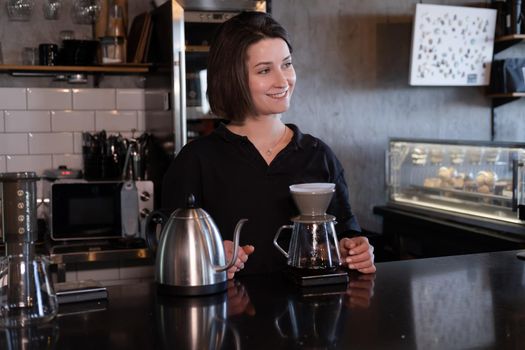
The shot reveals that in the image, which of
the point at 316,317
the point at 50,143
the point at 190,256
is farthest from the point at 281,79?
the point at 50,143

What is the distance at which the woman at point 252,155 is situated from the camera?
6.59 ft

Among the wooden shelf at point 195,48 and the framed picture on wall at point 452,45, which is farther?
the framed picture on wall at point 452,45

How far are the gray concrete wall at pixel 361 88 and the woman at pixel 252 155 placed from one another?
98.2 inches

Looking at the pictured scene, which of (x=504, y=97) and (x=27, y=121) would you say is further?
(x=504, y=97)

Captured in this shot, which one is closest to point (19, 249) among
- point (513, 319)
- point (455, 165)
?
point (513, 319)

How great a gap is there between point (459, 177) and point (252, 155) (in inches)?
86.1

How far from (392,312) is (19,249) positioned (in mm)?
761

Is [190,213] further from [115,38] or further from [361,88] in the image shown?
[361,88]

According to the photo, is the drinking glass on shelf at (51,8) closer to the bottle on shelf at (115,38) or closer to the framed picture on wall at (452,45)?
the bottle on shelf at (115,38)

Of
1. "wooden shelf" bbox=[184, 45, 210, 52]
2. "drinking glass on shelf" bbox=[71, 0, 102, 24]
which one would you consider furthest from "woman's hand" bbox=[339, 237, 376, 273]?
"drinking glass on shelf" bbox=[71, 0, 102, 24]

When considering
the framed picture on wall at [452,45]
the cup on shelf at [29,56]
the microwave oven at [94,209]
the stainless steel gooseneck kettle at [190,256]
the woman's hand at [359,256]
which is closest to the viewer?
the stainless steel gooseneck kettle at [190,256]

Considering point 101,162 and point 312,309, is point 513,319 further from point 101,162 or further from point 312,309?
point 101,162

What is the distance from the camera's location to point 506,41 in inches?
194

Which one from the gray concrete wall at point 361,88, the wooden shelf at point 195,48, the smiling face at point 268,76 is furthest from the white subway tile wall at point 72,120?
the smiling face at point 268,76
